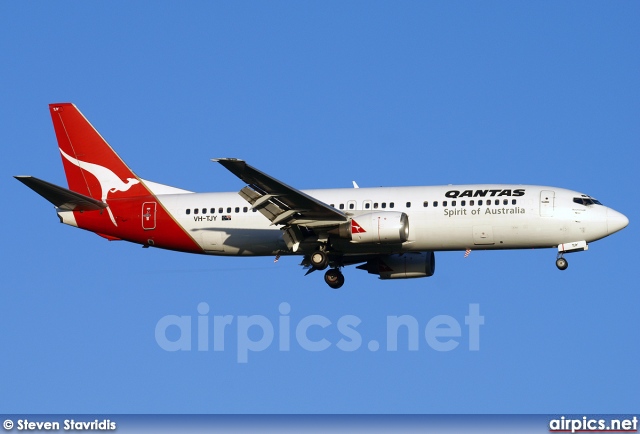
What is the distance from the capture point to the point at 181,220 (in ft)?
235

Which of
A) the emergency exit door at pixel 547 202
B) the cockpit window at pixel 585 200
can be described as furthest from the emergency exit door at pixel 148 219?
the cockpit window at pixel 585 200

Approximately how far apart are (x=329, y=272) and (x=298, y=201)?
6.69 metres

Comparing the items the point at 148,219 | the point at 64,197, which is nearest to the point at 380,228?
the point at 148,219

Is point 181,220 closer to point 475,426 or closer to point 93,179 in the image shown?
point 93,179

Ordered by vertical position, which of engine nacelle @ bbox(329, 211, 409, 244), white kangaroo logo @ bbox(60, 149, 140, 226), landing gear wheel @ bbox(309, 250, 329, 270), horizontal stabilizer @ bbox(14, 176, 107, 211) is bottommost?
landing gear wheel @ bbox(309, 250, 329, 270)

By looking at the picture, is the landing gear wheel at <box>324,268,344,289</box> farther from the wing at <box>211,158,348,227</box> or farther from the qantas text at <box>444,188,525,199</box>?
the qantas text at <box>444,188,525,199</box>

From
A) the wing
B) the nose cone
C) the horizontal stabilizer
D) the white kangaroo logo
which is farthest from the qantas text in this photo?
the horizontal stabilizer

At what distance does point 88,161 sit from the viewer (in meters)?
74.9

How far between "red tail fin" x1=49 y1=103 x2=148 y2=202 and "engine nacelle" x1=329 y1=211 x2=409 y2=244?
40.0 feet

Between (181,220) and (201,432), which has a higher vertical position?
(181,220)

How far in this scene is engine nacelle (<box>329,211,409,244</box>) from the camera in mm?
66500

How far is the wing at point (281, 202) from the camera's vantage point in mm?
64812

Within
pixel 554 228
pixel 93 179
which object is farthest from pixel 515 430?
pixel 93 179

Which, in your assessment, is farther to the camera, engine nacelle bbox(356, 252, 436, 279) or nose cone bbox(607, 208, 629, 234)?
engine nacelle bbox(356, 252, 436, 279)
